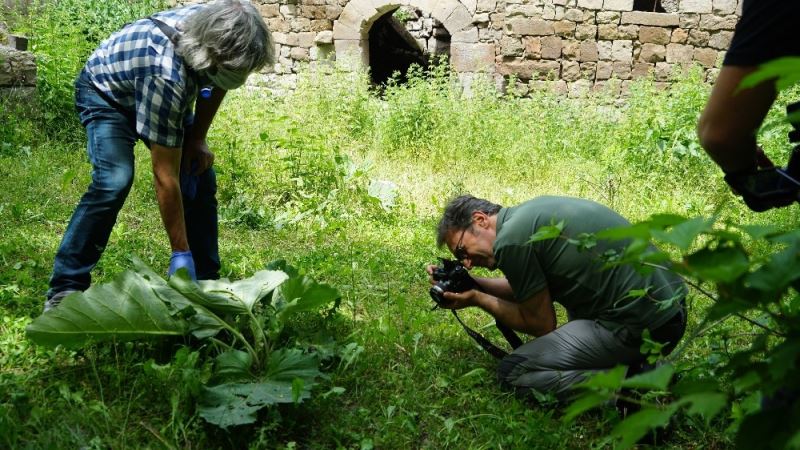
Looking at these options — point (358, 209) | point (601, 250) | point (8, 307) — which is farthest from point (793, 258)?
point (358, 209)

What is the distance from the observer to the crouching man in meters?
3.08

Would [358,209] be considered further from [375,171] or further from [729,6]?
[729,6]

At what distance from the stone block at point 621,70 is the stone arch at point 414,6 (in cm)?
165

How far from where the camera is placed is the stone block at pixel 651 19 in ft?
33.4

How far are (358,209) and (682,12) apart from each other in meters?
6.47

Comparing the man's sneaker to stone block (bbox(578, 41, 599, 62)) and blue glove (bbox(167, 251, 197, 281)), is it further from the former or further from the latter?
stone block (bbox(578, 41, 599, 62))

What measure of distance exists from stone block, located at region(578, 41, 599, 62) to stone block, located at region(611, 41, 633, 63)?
0.80 ft

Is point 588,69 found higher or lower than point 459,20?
lower

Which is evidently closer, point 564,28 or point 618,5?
point 618,5

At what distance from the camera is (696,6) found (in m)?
10.1

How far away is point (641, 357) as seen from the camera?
3.20 meters

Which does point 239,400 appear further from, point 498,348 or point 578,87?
point 578,87

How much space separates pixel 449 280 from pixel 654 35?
317 inches

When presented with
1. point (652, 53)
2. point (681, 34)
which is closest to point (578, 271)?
point (652, 53)
